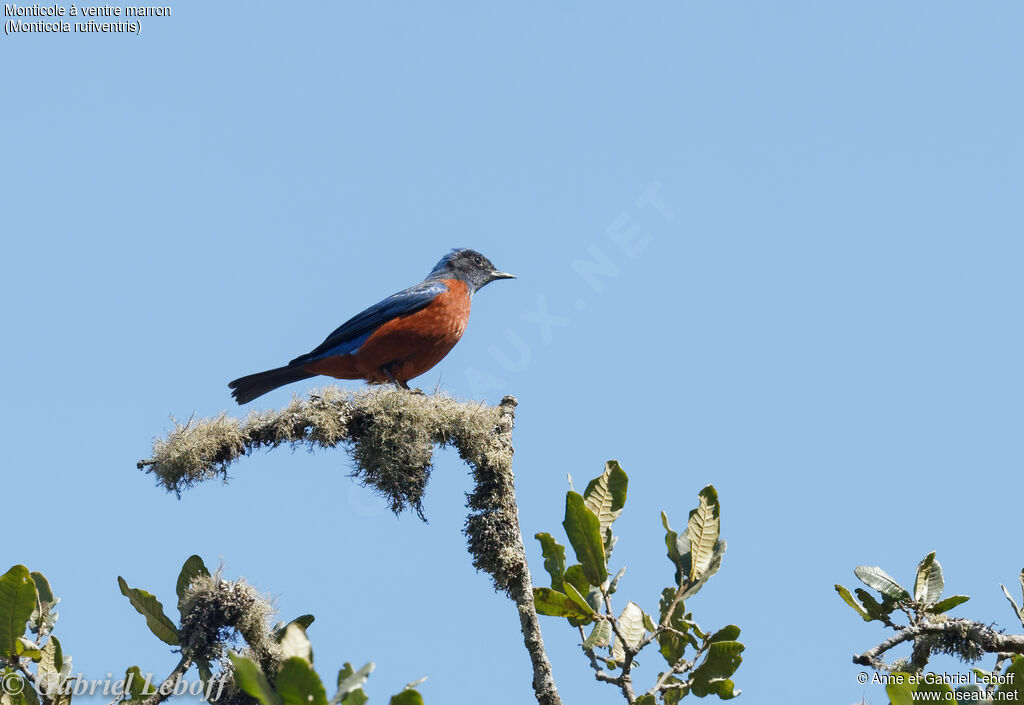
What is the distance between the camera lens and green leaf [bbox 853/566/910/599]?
3.94 m

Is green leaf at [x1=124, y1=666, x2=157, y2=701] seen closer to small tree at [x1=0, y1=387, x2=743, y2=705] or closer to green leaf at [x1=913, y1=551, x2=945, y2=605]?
small tree at [x1=0, y1=387, x2=743, y2=705]

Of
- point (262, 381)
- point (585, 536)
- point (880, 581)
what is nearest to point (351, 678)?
point (585, 536)

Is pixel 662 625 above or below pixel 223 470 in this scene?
below

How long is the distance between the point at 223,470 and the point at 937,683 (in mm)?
3277

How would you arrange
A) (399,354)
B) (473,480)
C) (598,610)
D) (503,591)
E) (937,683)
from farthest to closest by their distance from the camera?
(399,354)
(473,480)
(503,591)
(598,610)
(937,683)

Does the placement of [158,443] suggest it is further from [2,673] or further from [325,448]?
[2,673]

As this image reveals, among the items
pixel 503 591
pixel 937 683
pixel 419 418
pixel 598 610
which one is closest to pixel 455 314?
pixel 419 418

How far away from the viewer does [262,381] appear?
320 inches

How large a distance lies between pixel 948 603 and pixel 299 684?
2.32 meters

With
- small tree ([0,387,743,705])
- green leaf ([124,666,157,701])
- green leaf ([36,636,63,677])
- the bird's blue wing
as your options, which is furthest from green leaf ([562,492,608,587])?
the bird's blue wing

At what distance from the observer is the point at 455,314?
8.04 meters

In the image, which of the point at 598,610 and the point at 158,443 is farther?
the point at 158,443

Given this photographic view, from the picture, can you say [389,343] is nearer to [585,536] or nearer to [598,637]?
[585,536]

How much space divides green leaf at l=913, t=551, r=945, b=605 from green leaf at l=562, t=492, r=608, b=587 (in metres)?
1.12
